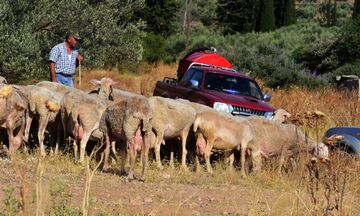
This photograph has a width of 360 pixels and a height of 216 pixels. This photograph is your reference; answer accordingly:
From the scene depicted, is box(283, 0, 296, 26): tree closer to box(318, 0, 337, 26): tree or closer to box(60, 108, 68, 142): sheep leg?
box(318, 0, 337, 26): tree

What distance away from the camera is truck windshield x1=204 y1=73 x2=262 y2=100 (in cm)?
1579

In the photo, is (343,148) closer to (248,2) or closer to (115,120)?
(115,120)

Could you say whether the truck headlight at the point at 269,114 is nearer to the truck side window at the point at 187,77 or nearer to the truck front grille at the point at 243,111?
the truck front grille at the point at 243,111

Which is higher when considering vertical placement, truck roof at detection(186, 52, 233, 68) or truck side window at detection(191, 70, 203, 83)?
truck side window at detection(191, 70, 203, 83)

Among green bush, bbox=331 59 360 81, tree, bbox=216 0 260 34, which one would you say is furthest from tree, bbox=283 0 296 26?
green bush, bbox=331 59 360 81

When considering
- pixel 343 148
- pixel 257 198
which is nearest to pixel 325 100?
pixel 343 148

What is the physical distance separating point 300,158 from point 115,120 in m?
3.28

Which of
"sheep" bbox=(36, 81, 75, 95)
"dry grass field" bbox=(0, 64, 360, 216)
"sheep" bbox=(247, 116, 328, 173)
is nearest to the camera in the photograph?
"dry grass field" bbox=(0, 64, 360, 216)

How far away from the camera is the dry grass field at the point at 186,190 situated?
6.60m

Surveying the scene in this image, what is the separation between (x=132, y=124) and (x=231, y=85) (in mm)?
6046

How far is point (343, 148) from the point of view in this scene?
12094mm

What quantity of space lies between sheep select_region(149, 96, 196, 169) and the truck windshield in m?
3.56

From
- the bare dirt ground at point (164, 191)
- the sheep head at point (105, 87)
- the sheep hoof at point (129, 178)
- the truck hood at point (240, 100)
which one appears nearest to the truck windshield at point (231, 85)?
the truck hood at point (240, 100)

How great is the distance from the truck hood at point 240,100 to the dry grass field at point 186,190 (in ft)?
6.97
